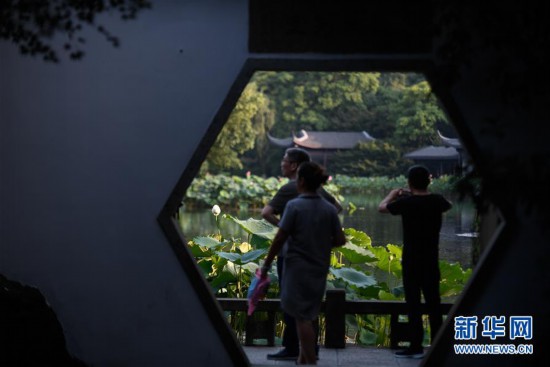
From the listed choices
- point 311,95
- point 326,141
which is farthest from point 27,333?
point 311,95

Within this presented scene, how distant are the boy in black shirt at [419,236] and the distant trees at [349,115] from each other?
75.1 ft

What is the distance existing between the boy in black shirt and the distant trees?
22.9 m

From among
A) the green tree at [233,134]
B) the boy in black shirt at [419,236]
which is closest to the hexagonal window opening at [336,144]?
the green tree at [233,134]

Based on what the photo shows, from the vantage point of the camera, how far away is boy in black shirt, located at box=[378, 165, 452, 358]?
466 cm

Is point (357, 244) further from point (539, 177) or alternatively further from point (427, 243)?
point (539, 177)

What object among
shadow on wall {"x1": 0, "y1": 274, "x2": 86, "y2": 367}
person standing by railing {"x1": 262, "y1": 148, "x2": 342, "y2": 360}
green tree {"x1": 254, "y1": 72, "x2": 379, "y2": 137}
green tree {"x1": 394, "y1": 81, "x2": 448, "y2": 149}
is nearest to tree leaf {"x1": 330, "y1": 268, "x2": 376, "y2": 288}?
person standing by railing {"x1": 262, "y1": 148, "x2": 342, "y2": 360}

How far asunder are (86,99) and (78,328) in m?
1.17

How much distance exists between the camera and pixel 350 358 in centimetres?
526

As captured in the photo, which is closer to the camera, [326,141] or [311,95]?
[326,141]

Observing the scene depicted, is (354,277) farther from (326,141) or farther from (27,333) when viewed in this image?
(326,141)

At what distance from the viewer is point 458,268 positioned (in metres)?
6.25

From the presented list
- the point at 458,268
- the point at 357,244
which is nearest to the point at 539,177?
the point at 458,268

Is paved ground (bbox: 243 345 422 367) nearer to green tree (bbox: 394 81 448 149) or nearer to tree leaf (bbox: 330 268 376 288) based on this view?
tree leaf (bbox: 330 268 376 288)

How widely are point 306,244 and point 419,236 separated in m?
0.85
